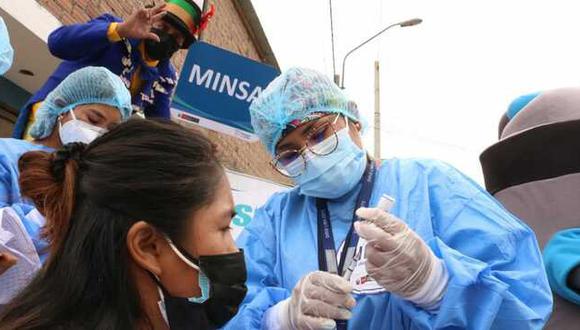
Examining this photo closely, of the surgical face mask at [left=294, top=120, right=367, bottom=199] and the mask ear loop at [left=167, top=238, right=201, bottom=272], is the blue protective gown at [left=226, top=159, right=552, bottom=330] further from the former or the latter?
the mask ear loop at [left=167, top=238, right=201, bottom=272]

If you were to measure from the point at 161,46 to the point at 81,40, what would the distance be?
44cm

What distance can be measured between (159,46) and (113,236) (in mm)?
2060

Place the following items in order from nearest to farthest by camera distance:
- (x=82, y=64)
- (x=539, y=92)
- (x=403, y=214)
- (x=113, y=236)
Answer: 1. (x=113, y=236)
2. (x=403, y=214)
3. (x=539, y=92)
4. (x=82, y=64)

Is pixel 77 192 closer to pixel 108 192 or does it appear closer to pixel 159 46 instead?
pixel 108 192

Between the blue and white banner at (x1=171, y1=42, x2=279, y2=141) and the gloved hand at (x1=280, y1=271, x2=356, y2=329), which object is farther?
the blue and white banner at (x1=171, y1=42, x2=279, y2=141)

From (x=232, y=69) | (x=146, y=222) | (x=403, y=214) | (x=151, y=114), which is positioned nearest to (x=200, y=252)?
(x=146, y=222)

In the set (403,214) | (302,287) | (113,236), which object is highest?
(113,236)

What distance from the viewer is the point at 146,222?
A: 1.22 m

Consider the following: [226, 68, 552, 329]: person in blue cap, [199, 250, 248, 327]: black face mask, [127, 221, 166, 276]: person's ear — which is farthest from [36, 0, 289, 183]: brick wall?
[127, 221, 166, 276]: person's ear

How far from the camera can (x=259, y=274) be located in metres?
1.68

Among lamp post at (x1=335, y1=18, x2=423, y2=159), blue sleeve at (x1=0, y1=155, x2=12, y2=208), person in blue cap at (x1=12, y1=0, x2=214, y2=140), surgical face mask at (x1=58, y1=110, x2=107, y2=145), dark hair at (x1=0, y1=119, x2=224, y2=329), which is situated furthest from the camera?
lamp post at (x1=335, y1=18, x2=423, y2=159)

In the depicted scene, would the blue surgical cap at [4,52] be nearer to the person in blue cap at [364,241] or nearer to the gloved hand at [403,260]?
the person in blue cap at [364,241]

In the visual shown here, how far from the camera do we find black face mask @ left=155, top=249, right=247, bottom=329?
1.26 metres

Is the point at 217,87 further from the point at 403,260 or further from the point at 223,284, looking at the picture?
the point at 403,260
